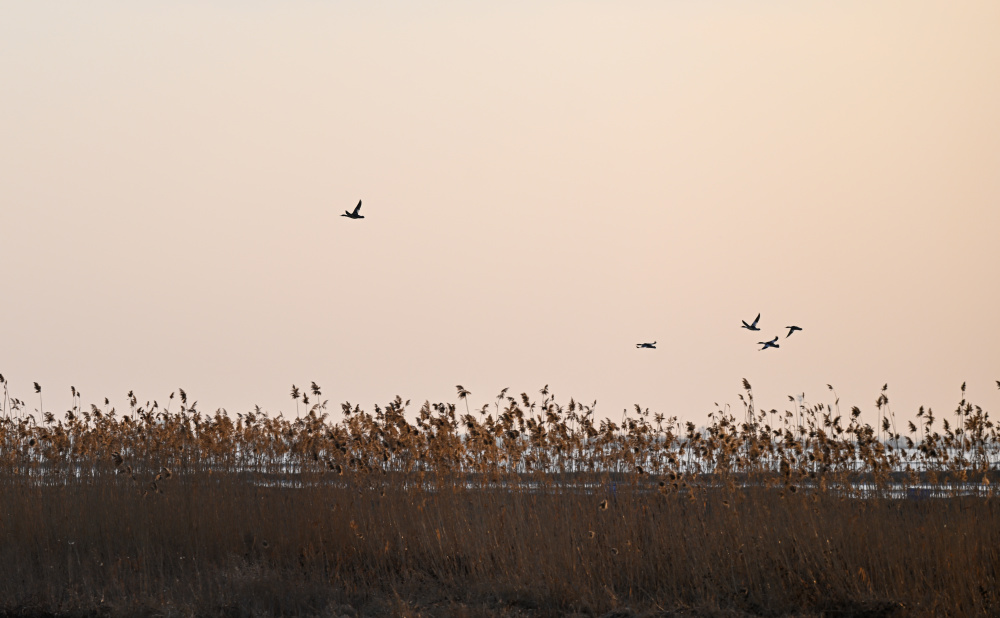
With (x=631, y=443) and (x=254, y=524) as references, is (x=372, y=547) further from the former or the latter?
(x=631, y=443)

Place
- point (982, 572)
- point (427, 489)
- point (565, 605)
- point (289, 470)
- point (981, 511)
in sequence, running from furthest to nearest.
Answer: point (289, 470)
point (427, 489)
point (981, 511)
point (565, 605)
point (982, 572)

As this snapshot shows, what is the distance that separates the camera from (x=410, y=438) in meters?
12.3

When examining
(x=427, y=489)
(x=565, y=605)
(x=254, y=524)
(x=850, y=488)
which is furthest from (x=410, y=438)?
(x=850, y=488)

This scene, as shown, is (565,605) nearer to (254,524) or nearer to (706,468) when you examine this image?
(706,468)

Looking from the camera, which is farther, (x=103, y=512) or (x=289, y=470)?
(x=289, y=470)

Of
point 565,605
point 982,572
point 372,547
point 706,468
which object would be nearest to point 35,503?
point 372,547

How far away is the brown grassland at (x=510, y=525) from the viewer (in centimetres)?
1001

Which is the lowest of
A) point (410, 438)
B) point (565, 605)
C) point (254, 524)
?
point (565, 605)

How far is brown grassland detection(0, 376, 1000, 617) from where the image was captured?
10008 millimetres

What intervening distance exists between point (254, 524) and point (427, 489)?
7.25 ft

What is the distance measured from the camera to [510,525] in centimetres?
1141

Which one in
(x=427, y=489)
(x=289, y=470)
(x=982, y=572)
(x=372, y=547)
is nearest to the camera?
(x=982, y=572)

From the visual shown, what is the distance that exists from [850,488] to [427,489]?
5083 millimetres

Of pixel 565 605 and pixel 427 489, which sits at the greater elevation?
pixel 427 489
